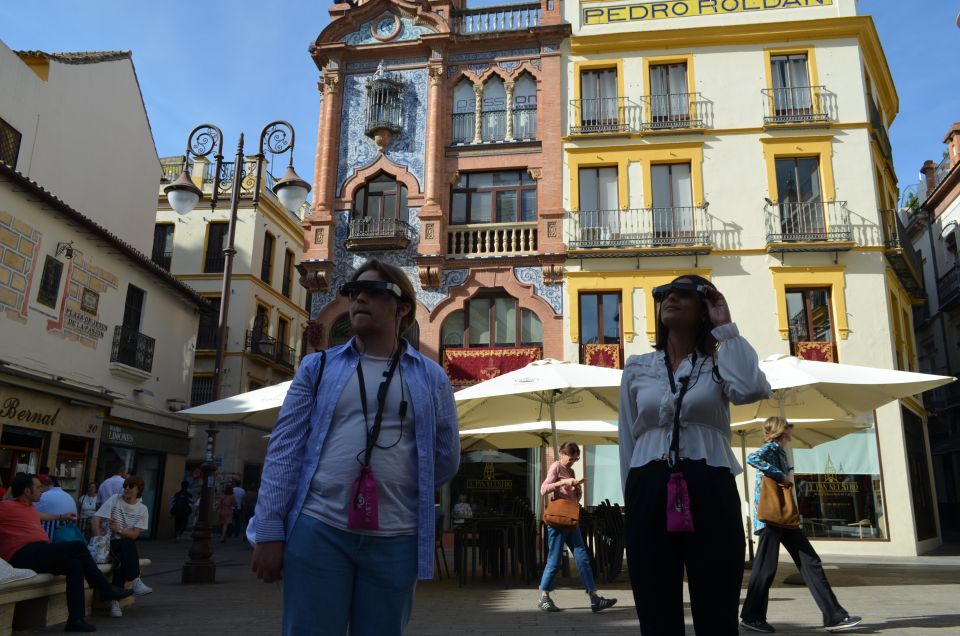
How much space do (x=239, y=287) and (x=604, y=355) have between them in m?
17.5

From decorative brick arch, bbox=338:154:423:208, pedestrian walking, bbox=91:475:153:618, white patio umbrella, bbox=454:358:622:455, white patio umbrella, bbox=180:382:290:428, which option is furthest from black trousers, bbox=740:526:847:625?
decorative brick arch, bbox=338:154:423:208

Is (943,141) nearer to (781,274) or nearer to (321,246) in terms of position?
(781,274)

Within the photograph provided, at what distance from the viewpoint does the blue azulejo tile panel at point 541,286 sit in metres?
19.3

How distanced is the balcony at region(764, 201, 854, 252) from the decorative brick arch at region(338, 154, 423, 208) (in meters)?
9.43

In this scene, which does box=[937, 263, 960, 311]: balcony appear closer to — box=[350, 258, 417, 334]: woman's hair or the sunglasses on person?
box=[350, 258, 417, 334]: woman's hair

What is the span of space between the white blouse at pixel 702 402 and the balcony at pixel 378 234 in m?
17.1

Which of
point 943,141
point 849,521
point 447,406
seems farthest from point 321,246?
point 943,141

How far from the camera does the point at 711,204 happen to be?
19.5m

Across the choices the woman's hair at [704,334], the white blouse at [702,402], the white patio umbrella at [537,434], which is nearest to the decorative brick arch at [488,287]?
the white patio umbrella at [537,434]

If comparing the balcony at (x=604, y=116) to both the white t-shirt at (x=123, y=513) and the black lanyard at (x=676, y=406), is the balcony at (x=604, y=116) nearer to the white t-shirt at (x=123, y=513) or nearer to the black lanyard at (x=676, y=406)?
the white t-shirt at (x=123, y=513)

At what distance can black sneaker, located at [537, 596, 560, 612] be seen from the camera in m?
7.88

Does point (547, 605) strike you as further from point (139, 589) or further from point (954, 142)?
point (954, 142)

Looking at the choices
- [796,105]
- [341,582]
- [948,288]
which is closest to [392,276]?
[341,582]

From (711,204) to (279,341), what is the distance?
2046cm
